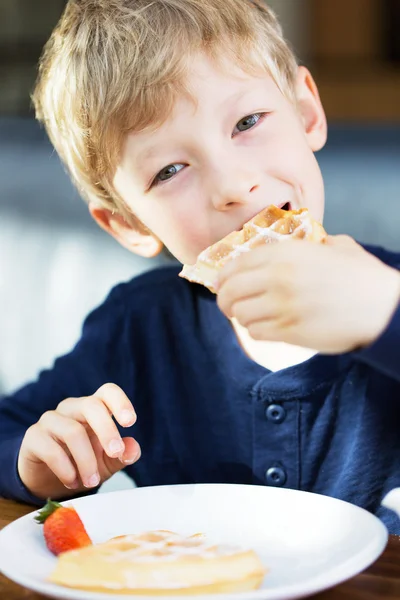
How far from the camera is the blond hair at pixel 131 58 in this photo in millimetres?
1021

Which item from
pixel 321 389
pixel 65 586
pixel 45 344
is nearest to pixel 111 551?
pixel 65 586

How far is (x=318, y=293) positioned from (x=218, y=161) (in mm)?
294

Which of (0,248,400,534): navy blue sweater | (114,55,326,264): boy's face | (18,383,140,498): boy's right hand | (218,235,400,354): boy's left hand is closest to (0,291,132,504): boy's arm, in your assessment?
(0,248,400,534): navy blue sweater

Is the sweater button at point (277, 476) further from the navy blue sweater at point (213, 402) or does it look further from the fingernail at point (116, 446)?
the fingernail at point (116, 446)

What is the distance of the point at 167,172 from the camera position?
1061 millimetres

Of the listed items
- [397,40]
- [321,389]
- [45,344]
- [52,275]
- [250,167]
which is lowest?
[397,40]

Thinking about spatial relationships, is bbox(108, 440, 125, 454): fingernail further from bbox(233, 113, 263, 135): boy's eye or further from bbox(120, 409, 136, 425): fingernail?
bbox(233, 113, 263, 135): boy's eye

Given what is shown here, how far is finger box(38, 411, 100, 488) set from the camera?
0.93 meters

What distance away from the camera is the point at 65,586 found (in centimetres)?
63

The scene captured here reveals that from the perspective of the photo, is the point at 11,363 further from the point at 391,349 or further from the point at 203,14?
the point at 391,349

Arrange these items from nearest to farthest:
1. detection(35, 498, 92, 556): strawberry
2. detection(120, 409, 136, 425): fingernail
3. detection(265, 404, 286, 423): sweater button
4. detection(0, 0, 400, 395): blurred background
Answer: detection(35, 498, 92, 556): strawberry
detection(120, 409, 136, 425): fingernail
detection(265, 404, 286, 423): sweater button
detection(0, 0, 400, 395): blurred background

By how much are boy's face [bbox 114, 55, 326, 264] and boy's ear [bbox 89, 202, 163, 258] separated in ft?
0.47

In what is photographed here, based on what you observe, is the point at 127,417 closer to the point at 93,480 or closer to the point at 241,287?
the point at 93,480

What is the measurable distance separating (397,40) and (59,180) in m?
3.22
